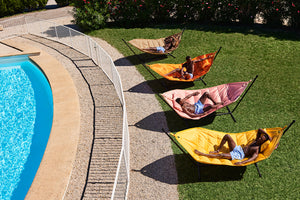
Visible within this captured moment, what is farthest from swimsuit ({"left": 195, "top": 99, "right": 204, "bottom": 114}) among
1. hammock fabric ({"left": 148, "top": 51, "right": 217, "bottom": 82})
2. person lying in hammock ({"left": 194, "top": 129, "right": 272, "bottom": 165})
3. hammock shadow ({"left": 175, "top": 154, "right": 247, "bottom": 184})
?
hammock fabric ({"left": 148, "top": 51, "right": 217, "bottom": 82})

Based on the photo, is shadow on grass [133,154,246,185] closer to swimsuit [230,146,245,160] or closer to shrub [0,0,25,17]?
swimsuit [230,146,245,160]

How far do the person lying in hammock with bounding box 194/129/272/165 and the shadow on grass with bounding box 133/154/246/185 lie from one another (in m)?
0.67

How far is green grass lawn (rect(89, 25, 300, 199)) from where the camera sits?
8.27 m

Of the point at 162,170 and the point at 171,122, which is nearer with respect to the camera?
the point at 162,170

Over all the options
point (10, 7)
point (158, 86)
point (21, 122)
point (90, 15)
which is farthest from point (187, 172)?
point (10, 7)

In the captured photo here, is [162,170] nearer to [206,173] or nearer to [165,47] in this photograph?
[206,173]

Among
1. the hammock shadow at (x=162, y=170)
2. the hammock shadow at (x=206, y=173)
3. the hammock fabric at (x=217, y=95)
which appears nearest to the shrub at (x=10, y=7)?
the hammock fabric at (x=217, y=95)

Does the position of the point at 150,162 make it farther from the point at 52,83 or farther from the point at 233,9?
the point at 233,9

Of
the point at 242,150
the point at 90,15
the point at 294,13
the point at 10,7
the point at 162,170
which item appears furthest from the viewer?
the point at 10,7

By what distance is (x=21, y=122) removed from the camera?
464 inches

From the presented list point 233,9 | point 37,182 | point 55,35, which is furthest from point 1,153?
point 233,9

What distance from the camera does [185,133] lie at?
8.82 m

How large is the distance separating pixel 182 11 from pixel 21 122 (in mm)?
13049

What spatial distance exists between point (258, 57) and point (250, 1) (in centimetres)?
518
